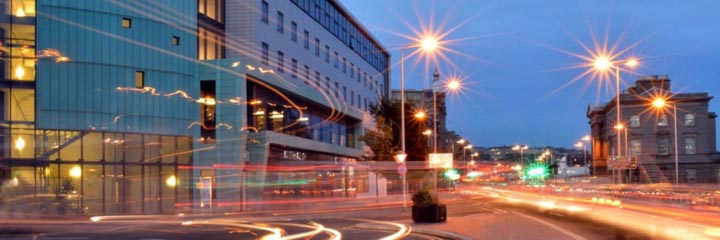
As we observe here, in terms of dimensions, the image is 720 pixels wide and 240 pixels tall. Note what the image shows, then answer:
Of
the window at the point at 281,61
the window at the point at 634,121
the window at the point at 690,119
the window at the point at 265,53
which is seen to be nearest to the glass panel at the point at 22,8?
the window at the point at 265,53

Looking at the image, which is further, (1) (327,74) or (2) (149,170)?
(1) (327,74)

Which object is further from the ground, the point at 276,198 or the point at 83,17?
the point at 83,17

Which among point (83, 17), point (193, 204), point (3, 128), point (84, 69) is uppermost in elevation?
point (83, 17)

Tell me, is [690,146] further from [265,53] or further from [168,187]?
[168,187]

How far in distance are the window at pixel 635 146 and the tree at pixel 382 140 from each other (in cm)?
4824

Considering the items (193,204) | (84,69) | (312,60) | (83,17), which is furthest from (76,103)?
(312,60)

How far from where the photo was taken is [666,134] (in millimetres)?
88562

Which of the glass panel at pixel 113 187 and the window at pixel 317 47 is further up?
the window at pixel 317 47

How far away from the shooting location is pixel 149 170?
1677 inches

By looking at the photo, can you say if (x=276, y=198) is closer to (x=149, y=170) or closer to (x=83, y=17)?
(x=149, y=170)

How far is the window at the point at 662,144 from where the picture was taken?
8875 cm

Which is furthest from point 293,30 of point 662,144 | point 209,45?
point 662,144

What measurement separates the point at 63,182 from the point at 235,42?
15.2m

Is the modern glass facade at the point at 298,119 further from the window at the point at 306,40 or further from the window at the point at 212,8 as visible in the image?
the window at the point at 212,8
